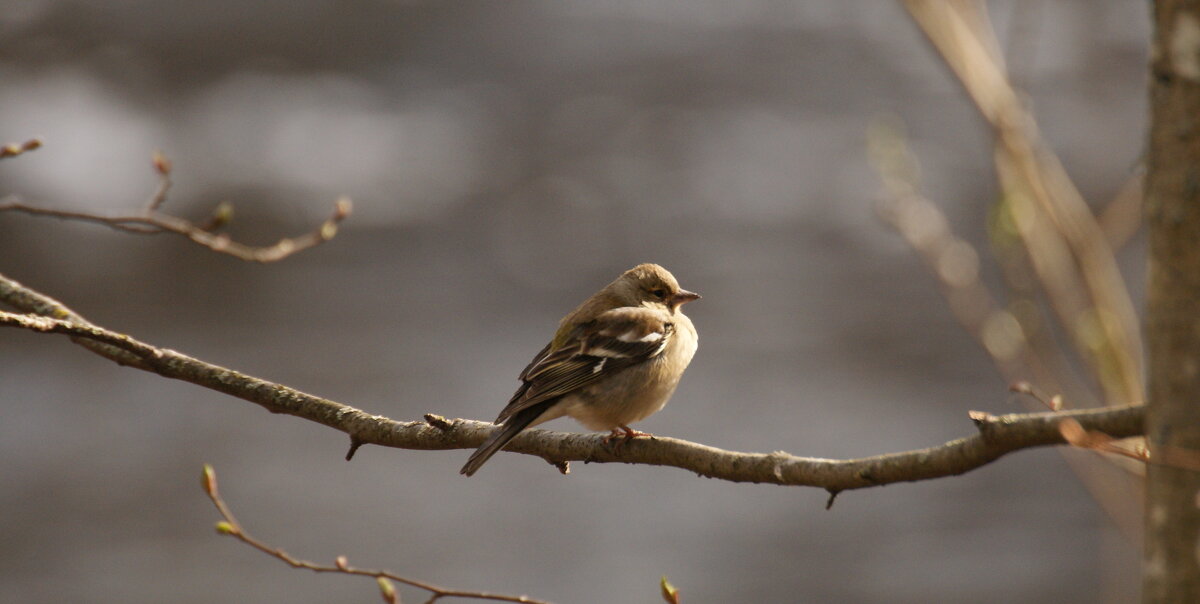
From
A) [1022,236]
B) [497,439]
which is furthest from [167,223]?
[1022,236]

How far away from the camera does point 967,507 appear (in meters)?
10.2

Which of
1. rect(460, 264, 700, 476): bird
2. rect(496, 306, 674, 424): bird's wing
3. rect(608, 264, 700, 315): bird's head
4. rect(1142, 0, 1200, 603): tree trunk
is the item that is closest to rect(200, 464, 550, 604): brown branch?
rect(460, 264, 700, 476): bird

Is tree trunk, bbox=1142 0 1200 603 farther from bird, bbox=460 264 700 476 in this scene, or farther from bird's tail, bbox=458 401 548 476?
bird, bbox=460 264 700 476

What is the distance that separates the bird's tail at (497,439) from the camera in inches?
148

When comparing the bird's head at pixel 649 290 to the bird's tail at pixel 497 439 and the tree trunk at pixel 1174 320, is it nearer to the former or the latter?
the bird's tail at pixel 497 439

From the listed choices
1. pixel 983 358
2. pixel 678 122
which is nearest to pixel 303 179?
pixel 678 122

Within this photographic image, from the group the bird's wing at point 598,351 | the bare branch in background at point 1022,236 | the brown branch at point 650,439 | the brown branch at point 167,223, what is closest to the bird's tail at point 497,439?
the brown branch at point 650,439

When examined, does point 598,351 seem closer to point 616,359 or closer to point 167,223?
point 616,359

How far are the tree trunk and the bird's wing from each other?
3.08m

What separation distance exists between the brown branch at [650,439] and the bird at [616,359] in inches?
25.9

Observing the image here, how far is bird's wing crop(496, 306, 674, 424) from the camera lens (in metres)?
4.88

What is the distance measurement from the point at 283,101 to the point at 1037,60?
8418 mm

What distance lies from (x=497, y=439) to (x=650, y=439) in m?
0.57

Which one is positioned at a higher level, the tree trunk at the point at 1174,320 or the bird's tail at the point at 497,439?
the tree trunk at the point at 1174,320
